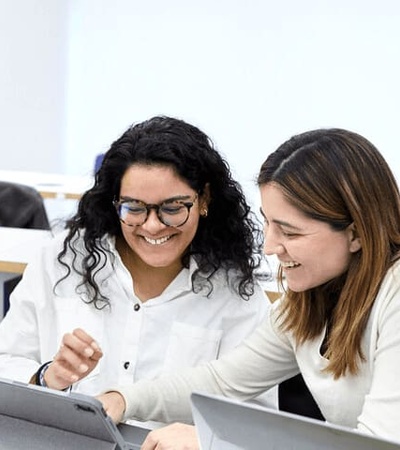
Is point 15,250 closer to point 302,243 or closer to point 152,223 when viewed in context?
point 152,223

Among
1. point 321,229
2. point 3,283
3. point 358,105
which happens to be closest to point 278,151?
point 321,229

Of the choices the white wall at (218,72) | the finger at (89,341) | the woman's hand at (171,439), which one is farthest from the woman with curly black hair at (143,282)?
the white wall at (218,72)

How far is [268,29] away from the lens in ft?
16.7

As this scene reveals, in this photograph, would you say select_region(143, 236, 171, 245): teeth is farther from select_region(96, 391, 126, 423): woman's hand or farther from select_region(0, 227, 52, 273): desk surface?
select_region(0, 227, 52, 273): desk surface

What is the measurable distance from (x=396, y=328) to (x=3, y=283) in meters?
1.37

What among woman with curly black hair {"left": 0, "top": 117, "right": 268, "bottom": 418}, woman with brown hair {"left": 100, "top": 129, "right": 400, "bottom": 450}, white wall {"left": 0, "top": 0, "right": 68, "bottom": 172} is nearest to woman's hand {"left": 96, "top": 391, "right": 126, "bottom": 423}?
woman with brown hair {"left": 100, "top": 129, "right": 400, "bottom": 450}

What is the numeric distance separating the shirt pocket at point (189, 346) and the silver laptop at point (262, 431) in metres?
0.65

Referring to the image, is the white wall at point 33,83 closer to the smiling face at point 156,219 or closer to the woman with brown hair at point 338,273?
the smiling face at point 156,219

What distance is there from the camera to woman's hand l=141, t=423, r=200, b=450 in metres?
1.20

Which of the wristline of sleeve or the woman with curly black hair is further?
the woman with curly black hair

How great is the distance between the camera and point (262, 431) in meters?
0.98

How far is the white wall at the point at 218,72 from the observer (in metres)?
4.94

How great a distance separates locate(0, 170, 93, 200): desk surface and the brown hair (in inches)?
112

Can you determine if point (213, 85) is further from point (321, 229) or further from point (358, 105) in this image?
point (321, 229)
